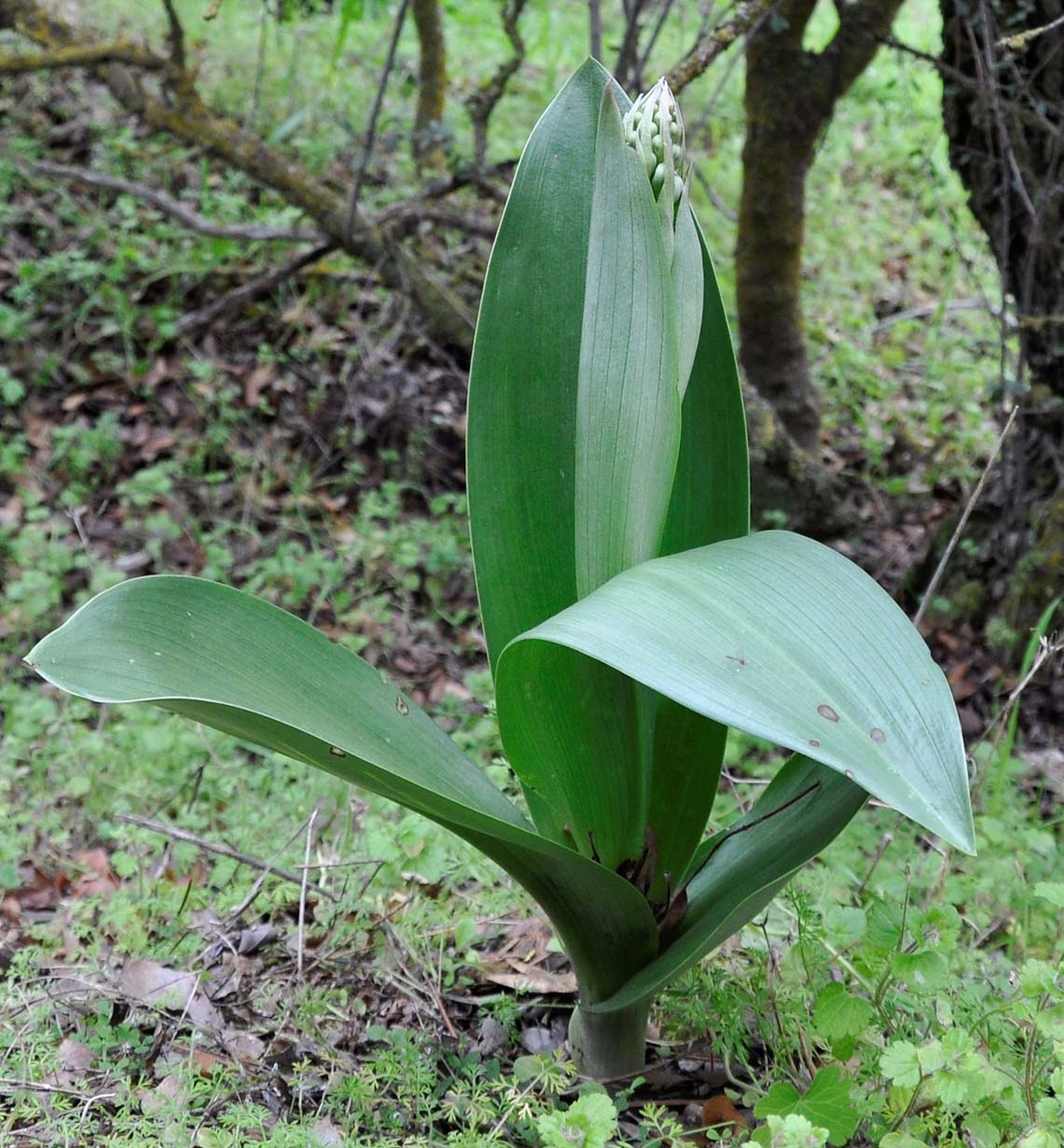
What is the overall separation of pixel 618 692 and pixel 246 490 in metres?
2.39

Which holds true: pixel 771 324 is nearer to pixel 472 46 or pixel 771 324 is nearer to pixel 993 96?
pixel 993 96

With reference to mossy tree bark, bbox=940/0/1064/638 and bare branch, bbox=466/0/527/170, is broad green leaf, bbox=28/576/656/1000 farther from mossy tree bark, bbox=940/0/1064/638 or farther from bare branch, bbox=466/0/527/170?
bare branch, bbox=466/0/527/170

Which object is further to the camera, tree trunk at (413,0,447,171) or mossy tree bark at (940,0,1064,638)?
tree trunk at (413,0,447,171)

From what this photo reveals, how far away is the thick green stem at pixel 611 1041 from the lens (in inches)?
45.3

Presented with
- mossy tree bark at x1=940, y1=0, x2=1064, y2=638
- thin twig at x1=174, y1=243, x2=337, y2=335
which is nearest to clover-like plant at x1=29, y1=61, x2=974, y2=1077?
mossy tree bark at x1=940, y1=0, x2=1064, y2=638

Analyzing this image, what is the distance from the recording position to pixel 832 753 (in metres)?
0.69

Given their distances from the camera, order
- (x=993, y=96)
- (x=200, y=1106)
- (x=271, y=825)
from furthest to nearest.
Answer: (x=993, y=96), (x=271, y=825), (x=200, y=1106)

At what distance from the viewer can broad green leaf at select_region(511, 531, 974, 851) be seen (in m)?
0.69

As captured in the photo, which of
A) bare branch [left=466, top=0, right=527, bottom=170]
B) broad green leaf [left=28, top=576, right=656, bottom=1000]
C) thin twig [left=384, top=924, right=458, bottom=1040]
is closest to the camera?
broad green leaf [left=28, top=576, right=656, bottom=1000]

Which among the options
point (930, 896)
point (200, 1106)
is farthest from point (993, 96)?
point (200, 1106)

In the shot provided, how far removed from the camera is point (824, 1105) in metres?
1.00

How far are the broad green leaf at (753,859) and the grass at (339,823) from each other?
0.39ft

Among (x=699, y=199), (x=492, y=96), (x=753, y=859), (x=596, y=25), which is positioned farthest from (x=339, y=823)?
(x=699, y=199)

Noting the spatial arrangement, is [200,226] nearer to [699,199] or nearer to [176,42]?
[176,42]
